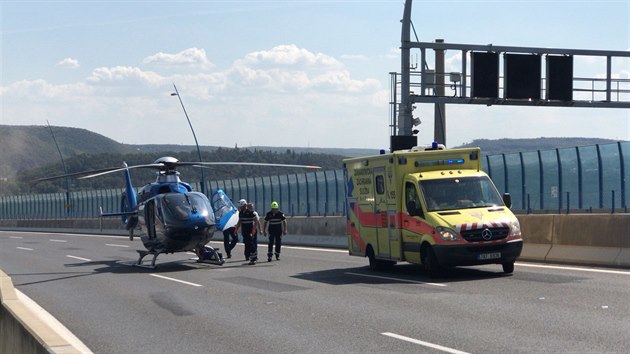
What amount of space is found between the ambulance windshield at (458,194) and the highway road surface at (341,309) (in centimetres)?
146

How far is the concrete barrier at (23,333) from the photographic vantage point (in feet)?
27.8

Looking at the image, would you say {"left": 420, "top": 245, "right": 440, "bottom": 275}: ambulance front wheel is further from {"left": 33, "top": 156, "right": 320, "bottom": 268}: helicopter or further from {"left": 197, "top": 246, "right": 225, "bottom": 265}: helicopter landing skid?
{"left": 197, "top": 246, "right": 225, "bottom": 265}: helicopter landing skid

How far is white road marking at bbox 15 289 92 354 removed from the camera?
471 inches

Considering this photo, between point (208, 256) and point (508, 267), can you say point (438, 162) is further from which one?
point (208, 256)

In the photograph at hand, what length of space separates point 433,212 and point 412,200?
687 millimetres

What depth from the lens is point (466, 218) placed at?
1970cm

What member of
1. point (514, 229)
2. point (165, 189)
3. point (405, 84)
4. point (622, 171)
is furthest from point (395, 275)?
point (622, 171)

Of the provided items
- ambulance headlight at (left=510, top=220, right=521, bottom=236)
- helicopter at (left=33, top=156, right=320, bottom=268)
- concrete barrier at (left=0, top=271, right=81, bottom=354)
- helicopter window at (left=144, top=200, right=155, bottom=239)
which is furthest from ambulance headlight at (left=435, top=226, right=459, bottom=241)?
helicopter window at (left=144, top=200, right=155, bottom=239)

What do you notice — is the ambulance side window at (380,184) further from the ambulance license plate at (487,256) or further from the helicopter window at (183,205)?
the helicopter window at (183,205)

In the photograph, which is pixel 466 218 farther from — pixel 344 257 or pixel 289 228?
pixel 289 228

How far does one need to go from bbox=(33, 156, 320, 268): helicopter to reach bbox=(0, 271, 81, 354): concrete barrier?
13467 mm

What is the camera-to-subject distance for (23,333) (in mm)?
9438

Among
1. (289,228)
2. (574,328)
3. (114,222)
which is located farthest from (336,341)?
(114,222)

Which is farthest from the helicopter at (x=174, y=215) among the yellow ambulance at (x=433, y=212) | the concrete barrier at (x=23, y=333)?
the concrete barrier at (x=23, y=333)
